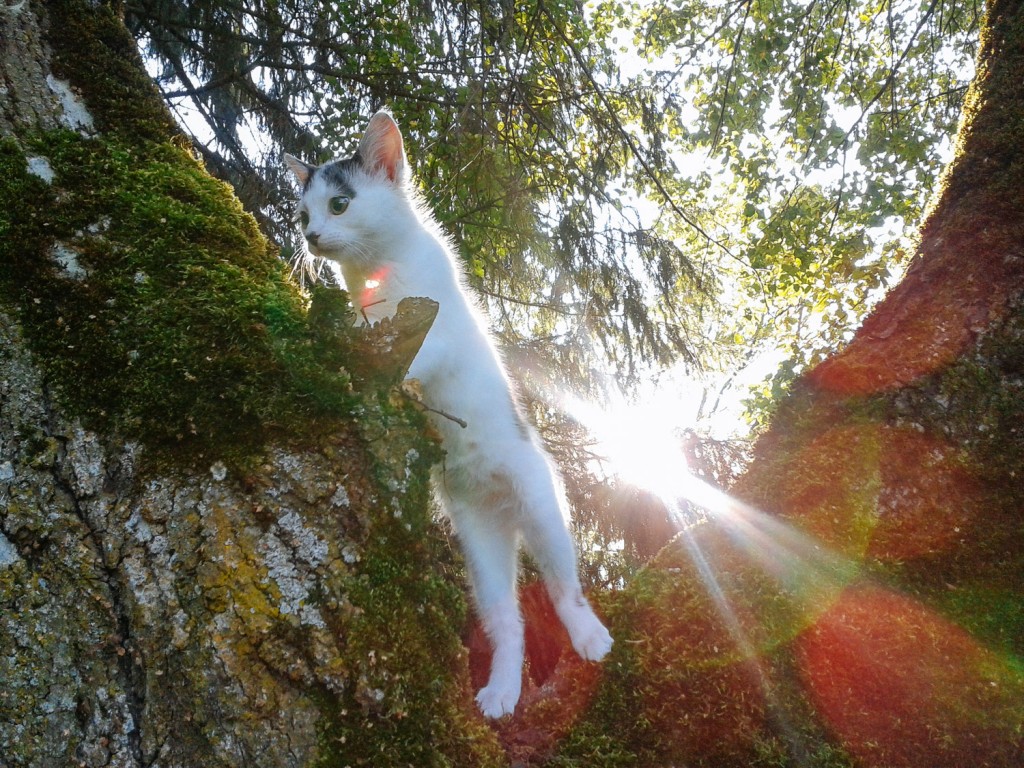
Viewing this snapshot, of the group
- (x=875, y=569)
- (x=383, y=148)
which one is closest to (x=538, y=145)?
(x=383, y=148)

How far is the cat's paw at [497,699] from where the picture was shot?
1911 mm

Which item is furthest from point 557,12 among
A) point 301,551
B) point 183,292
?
point 301,551

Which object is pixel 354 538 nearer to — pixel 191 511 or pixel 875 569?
pixel 191 511

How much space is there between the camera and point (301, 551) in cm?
129

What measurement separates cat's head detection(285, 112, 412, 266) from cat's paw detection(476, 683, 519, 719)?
1807mm

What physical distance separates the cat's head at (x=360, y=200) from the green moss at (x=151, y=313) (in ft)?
3.42

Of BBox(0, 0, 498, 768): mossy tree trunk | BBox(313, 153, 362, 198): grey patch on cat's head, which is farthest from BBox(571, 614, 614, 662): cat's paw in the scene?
BBox(313, 153, 362, 198): grey patch on cat's head

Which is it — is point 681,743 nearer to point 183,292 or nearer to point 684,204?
point 183,292

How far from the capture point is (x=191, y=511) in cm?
130

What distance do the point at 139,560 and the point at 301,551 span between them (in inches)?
11.2

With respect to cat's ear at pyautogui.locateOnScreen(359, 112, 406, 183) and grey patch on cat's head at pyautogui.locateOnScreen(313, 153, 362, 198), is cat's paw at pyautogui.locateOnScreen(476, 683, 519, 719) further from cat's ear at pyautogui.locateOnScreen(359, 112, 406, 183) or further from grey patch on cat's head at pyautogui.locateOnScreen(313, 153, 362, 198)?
cat's ear at pyautogui.locateOnScreen(359, 112, 406, 183)

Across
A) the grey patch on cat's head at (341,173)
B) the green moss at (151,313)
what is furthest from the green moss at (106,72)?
the grey patch on cat's head at (341,173)

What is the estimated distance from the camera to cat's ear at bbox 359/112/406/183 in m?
3.12

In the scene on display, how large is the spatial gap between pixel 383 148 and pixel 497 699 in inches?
96.1
